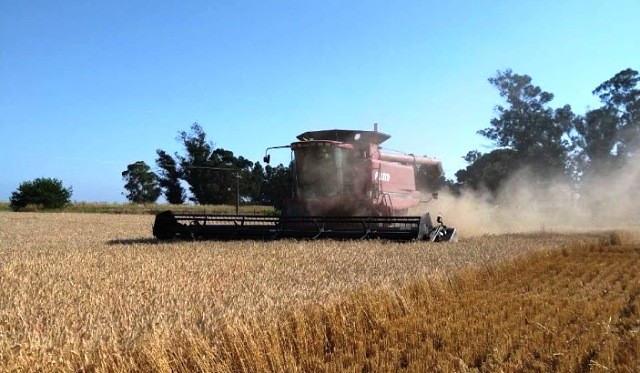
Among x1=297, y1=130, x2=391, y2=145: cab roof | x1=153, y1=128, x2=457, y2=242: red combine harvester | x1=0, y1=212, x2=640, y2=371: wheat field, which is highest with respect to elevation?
x1=297, y1=130, x2=391, y2=145: cab roof

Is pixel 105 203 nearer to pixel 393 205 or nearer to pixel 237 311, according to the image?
pixel 393 205

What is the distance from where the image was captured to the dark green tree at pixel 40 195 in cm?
3378

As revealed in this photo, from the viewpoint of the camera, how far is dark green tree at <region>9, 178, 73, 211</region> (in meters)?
33.8

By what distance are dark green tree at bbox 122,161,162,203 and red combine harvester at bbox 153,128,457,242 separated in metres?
41.6

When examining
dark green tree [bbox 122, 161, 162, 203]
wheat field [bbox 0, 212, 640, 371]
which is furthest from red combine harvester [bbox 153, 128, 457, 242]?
dark green tree [bbox 122, 161, 162, 203]

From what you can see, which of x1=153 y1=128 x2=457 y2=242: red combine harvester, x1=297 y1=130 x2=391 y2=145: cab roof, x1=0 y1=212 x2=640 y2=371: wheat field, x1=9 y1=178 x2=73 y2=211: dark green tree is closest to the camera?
x1=0 y1=212 x2=640 y2=371: wheat field

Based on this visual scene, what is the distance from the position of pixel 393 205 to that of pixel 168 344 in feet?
32.0

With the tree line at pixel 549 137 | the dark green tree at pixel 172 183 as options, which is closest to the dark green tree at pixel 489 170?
the tree line at pixel 549 137

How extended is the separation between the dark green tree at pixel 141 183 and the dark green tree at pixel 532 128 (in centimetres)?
2903

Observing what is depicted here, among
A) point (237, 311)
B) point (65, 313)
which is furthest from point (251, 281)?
point (65, 313)

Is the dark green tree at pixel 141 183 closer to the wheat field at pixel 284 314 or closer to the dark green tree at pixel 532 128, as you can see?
the dark green tree at pixel 532 128

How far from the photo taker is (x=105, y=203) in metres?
38.6

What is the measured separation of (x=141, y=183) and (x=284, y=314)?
2064 inches

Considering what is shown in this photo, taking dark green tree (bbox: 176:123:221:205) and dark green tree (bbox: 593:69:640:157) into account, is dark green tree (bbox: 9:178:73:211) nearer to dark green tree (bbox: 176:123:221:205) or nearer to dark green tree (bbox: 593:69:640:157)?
dark green tree (bbox: 176:123:221:205)
